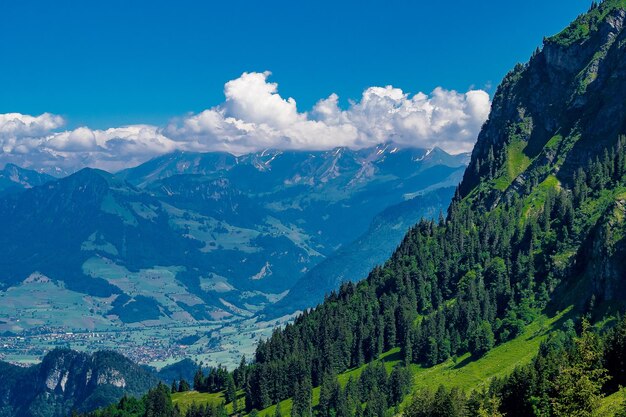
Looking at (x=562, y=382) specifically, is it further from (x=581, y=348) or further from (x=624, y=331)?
(x=624, y=331)

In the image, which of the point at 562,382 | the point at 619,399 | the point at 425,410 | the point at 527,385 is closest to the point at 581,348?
the point at 562,382

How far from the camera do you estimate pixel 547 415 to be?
381 ft

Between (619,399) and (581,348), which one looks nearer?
(581,348)

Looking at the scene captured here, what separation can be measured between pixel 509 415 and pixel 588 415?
59.3 m

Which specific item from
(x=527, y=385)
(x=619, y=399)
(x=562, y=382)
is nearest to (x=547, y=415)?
(x=619, y=399)

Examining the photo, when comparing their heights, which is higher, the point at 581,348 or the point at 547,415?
the point at 581,348

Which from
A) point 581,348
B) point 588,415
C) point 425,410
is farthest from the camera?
point 425,410

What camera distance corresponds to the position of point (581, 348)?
308 feet

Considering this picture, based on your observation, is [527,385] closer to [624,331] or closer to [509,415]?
[509,415]

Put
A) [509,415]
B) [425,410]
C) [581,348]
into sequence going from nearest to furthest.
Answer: [581,348]
[509,415]
[425,410]

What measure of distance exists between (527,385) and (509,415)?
6.57 metres

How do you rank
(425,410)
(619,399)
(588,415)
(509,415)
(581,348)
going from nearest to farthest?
(588,415) → (581,348) → (619,399) → (509,415) → (425,410)

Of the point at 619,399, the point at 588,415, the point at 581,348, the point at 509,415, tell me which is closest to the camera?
the point at 588,415

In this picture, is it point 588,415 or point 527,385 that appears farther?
point 527,385
